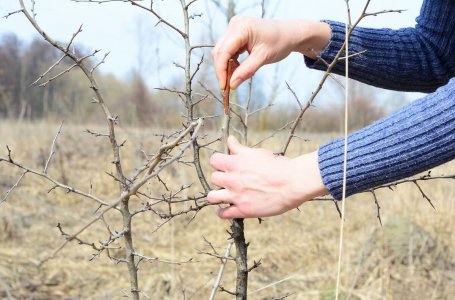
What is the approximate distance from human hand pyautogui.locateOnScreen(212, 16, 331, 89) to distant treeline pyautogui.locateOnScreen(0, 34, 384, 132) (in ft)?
3.10

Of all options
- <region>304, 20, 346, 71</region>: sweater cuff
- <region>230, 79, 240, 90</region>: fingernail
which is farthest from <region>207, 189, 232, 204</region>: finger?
<region>304, 20, 346, 71</region>: sweater cuff

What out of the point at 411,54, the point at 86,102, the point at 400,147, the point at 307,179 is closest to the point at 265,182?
the point at 307,179

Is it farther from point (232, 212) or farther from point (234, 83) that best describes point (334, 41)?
point (232, 212)

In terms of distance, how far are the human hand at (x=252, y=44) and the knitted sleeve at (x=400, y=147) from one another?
250mm

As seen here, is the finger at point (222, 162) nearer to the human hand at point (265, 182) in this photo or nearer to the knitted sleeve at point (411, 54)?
the human hand at point (265, 182)

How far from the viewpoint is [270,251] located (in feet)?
13.4

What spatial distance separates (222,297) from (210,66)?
2.21 m

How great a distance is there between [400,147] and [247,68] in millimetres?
336

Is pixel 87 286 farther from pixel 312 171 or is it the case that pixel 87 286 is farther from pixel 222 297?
pixel 312 171

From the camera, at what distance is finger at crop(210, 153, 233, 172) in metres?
0.95

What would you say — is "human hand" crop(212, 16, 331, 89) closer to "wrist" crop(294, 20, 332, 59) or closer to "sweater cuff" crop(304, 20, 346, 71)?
"wrist" crop(294, 20, 332, 59)

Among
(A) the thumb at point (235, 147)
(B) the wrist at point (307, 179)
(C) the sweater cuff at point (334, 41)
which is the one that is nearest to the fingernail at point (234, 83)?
(A) the thumb at point (235, 147)

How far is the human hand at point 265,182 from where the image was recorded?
2.97ft

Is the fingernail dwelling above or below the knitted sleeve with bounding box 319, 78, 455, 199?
above
